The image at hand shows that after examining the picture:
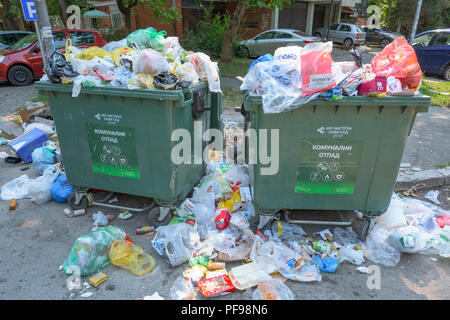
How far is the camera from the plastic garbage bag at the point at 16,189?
3695 millimetres

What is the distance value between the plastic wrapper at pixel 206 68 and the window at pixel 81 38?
23.8ft

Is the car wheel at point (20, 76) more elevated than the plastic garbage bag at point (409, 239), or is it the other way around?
the car wheel at point (20, 76)

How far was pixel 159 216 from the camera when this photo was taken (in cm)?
320

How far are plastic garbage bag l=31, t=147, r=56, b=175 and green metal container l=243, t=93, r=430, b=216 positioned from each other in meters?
2.99

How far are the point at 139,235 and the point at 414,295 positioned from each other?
2372mm

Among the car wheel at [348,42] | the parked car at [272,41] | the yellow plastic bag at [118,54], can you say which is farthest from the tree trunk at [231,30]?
the yellow plastic bag at [118,54]

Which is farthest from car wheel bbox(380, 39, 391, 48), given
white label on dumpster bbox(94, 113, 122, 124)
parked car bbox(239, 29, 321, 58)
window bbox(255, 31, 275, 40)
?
white label on dumpster bbox(94, 113, 122, 124)

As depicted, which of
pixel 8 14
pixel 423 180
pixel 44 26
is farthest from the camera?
pixel 8 14

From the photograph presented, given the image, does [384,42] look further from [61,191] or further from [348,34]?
[61,191]

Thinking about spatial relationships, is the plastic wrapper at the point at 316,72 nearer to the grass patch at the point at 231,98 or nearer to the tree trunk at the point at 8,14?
the grass patch at the point at 231,98

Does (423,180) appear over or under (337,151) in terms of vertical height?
under

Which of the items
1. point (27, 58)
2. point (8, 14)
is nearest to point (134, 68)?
point (27, 58)

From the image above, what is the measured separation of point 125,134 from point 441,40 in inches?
444

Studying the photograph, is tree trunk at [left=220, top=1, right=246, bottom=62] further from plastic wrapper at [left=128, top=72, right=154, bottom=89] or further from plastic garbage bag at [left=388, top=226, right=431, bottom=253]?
plastic garbage bag at [left=388, top=226, right=431, bottom=253]
